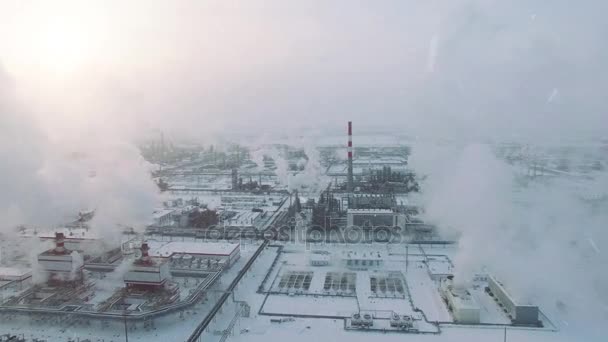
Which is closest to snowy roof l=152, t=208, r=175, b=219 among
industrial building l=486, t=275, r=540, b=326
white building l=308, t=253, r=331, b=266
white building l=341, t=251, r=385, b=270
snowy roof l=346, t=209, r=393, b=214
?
white building l=308, t=253, r=331, b=266

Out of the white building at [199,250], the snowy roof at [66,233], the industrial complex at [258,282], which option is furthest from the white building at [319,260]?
the snowy roof at [66,233]

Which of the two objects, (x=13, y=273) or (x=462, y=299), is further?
(x=13, y=273)

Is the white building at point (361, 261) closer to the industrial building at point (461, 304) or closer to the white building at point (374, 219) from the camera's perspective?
the white building at point (374, 219)

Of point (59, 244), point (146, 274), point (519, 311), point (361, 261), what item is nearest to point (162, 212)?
point (59, 244)

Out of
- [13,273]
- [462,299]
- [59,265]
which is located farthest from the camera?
[13,273]

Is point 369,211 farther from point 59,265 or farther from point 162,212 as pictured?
point 59,265

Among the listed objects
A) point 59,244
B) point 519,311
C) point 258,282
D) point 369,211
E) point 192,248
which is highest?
point 59,244

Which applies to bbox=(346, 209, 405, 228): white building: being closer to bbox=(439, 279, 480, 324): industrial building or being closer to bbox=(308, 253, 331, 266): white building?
bbox=(308, 253, 331, 266): white building

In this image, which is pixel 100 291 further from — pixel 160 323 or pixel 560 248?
pixel 560 248

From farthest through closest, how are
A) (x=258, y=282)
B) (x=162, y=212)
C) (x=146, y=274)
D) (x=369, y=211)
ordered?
1. (x=162, y=212)
2. (x=369, y=211)
3. (x=258, y=282)
4. (x=146, y=274)
